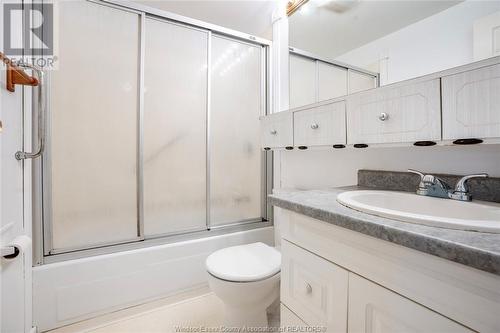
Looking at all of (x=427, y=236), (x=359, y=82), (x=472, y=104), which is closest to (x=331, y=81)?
(x=359, y=82)

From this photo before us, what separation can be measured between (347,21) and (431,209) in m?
1.12

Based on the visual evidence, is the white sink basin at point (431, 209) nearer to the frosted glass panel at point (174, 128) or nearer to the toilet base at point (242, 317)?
the toilet base at point (242, 317)

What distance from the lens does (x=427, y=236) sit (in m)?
0.51

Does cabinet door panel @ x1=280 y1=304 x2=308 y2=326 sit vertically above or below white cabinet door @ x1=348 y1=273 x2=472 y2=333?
below

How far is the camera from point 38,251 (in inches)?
52.7

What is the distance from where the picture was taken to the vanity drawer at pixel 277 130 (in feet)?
4.98

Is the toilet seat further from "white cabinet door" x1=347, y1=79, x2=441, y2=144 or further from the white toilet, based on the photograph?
"white cabinet door" x1=347, y1=79, x2=441, y2=144

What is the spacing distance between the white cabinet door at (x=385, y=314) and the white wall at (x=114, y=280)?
132cm

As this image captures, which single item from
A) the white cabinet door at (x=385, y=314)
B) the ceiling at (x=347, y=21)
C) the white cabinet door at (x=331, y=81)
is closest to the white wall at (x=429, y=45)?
the ceiling at (x=347, y=21)

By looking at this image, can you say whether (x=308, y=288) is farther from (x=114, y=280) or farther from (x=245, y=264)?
(x=114, y=280)

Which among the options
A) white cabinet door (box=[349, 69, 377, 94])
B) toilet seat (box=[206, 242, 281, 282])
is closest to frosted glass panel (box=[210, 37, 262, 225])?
toilet seat (box=[206, 242, 281, 282])

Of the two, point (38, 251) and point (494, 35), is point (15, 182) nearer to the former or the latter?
point (38, 251)

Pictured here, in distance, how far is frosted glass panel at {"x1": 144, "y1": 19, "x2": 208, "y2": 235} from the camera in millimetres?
1699

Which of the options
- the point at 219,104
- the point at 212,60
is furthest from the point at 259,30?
the point at 219,104
